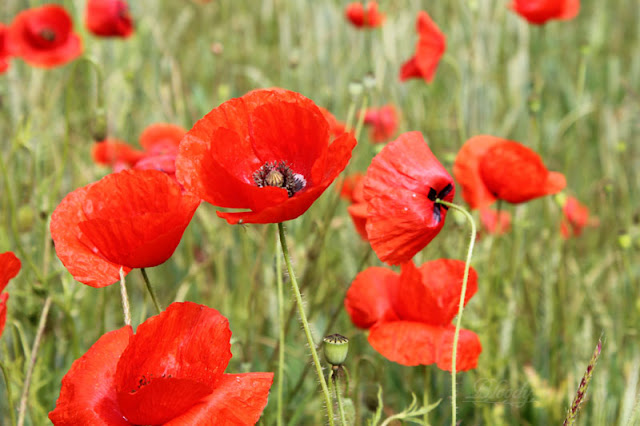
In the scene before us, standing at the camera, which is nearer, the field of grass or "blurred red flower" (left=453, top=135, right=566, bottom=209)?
"blurred red flower" (left=453, top=135, right=566, bottom=209)

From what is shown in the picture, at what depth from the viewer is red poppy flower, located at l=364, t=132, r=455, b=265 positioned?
0.71m

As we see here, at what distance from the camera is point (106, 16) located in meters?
1.88

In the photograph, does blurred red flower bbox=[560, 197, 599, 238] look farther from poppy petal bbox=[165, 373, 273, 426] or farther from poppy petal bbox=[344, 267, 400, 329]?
poppy petal bbox=[165, 373, 273, 426]

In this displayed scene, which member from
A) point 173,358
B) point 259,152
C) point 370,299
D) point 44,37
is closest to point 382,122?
point 44,37

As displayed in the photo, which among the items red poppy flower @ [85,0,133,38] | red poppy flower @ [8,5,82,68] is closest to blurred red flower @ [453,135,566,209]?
A: red poppy flower @ [85,0,133,38]

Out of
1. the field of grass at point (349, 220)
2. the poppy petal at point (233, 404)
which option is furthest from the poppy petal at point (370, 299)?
the poppy petal at point (233, 404)

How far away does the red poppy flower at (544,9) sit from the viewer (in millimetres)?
1630

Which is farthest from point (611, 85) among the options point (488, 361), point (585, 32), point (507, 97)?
point (488, 361)

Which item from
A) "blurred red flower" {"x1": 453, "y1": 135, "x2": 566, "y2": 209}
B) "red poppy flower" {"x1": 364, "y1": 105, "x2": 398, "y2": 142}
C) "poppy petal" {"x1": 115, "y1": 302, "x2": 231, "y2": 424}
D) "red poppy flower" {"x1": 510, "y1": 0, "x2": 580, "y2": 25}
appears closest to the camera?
"poppy petal" {"x1": 115, "y1": 302, "x2": 231, "y2": 424}

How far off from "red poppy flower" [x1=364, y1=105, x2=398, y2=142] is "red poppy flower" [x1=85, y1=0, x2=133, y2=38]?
0.73m

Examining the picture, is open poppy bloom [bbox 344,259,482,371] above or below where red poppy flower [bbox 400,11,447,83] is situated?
below

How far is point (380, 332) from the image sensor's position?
2.67 feet

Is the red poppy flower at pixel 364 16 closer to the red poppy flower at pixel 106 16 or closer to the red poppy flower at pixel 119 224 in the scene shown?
the red poppy flower at pixel 106 16

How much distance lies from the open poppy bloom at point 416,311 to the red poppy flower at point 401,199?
0.11 meters
